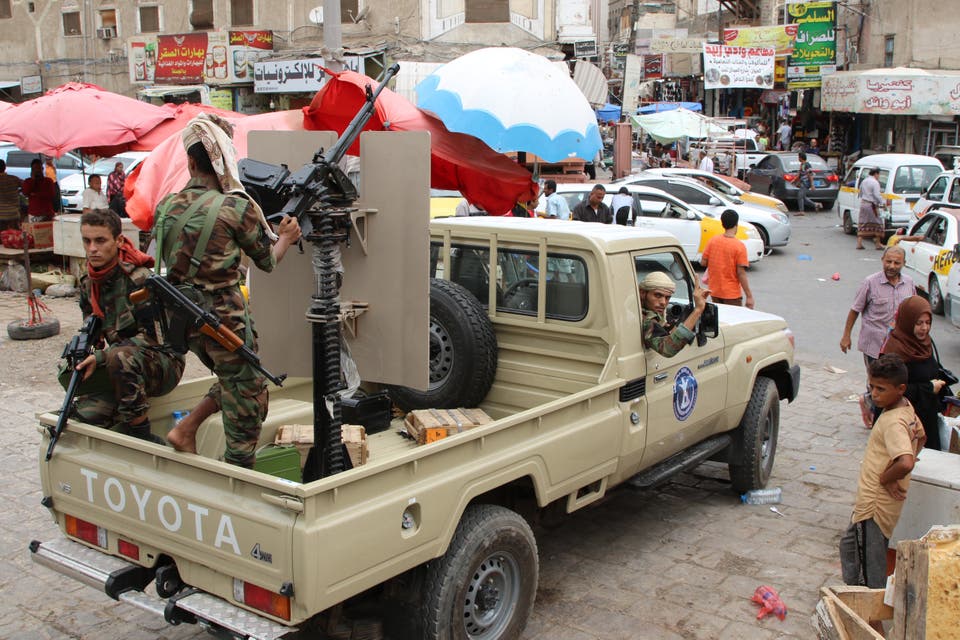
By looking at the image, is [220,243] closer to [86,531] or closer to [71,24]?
[86,531]

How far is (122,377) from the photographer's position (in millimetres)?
4449

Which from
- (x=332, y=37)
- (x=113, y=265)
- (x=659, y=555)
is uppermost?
(x=332, y=37)

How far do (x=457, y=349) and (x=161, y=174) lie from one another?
517 centimetres

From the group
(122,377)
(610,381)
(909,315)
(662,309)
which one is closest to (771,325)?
(909,315)

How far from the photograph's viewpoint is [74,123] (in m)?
10.8

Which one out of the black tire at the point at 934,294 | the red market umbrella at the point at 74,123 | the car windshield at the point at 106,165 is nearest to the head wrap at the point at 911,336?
the black tire at the point at 934,294

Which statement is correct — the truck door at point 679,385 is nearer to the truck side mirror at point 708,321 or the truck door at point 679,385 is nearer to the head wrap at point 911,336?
the truck side mirror at point 708,321

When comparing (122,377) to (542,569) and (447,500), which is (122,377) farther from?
(542,569)

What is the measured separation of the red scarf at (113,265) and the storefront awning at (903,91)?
27559 mm

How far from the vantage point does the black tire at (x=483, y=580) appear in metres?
3.99

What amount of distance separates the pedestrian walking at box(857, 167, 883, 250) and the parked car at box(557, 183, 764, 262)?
11.3 feet

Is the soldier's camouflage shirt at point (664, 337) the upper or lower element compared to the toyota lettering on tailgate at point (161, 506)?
upper

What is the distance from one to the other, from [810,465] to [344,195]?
499 cm

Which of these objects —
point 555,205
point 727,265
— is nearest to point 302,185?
point 727,265
